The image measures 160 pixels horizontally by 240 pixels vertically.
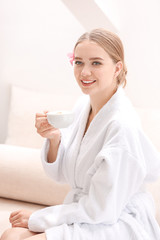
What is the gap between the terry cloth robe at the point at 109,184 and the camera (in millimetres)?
1417

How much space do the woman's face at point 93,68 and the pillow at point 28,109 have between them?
94 cm

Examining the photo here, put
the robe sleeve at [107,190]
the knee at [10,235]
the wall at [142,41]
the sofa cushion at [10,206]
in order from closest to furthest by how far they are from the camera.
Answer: the robe sleeve at [107,190] < the knee at [10,235] < the sofa cushion at [10,206] < the wall at [142,41]

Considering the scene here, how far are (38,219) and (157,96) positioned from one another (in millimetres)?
1366

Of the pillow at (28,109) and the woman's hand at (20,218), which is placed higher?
the pillow at (28,109)

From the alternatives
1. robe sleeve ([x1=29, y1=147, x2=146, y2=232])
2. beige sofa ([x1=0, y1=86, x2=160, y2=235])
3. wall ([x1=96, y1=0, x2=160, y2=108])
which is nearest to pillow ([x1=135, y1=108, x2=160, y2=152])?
beige sofa ([x1=0, y1=86, x2=160, y2=235])

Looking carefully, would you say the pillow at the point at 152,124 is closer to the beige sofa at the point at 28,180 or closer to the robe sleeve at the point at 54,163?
the beige sofa at the point at 28,180

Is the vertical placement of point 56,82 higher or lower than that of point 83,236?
higher

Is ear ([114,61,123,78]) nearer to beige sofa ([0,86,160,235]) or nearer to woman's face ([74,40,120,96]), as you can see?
woman's face ([74,40,120,96])

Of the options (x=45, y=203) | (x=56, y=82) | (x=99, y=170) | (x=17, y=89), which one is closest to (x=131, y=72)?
(x=56, y=82)

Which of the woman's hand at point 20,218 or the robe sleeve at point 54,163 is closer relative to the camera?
the woman's hand at point 20,218

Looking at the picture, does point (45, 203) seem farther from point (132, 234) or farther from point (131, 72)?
point (131, 72)

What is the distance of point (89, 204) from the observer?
1444 millimetres

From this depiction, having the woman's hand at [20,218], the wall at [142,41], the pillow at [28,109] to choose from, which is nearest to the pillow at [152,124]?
the wall at [142,41]

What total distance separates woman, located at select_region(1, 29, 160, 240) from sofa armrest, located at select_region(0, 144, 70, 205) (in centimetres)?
43
